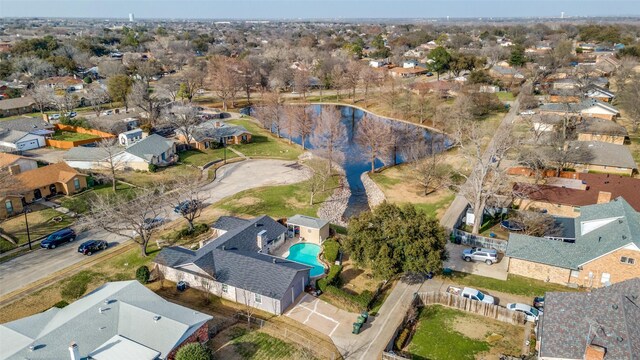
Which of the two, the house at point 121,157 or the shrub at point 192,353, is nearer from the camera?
the shrub at point 192,353

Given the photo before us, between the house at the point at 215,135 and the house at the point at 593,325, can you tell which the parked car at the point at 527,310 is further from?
the house at the point at 215,135

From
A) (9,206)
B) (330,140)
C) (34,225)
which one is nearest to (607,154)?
(330,140)

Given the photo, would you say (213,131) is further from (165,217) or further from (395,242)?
(395,242)

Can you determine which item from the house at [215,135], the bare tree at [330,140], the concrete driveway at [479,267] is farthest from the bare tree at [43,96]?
the concrete driveway at [479,267]

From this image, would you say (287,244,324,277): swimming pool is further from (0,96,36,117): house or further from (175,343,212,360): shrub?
(0,96,36,117): house

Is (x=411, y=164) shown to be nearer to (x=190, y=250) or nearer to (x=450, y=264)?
(x=450, y=264)

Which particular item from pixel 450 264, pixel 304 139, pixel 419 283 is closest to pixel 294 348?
pixel 419 283
